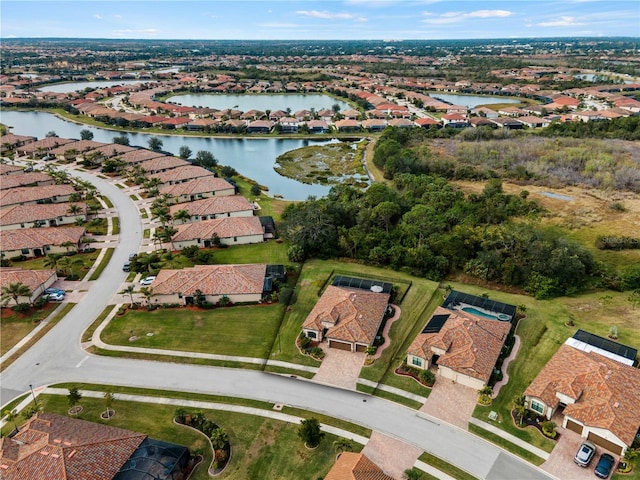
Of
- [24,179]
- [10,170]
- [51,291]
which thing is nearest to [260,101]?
[10,170]

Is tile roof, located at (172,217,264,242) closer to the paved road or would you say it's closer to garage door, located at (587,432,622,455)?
the paved road

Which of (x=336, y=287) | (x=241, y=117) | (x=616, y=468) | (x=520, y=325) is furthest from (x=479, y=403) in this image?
(x=241, y=117)

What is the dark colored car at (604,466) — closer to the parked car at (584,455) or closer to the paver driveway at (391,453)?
the parked car at (584,455)

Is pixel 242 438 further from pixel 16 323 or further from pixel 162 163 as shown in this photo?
pixel 162 163

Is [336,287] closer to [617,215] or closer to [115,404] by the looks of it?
[115,404]

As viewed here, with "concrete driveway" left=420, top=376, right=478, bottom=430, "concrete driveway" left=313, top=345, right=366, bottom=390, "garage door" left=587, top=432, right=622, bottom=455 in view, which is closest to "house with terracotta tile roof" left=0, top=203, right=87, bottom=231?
"concrete driveway" left=313, top=345, right=366, bottom=390

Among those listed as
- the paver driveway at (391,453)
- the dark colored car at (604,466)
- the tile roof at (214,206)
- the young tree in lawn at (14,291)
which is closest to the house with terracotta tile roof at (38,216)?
the tile roof at (214,206)

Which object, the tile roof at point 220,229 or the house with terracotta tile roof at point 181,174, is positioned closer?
the tile roof at point 220,229
